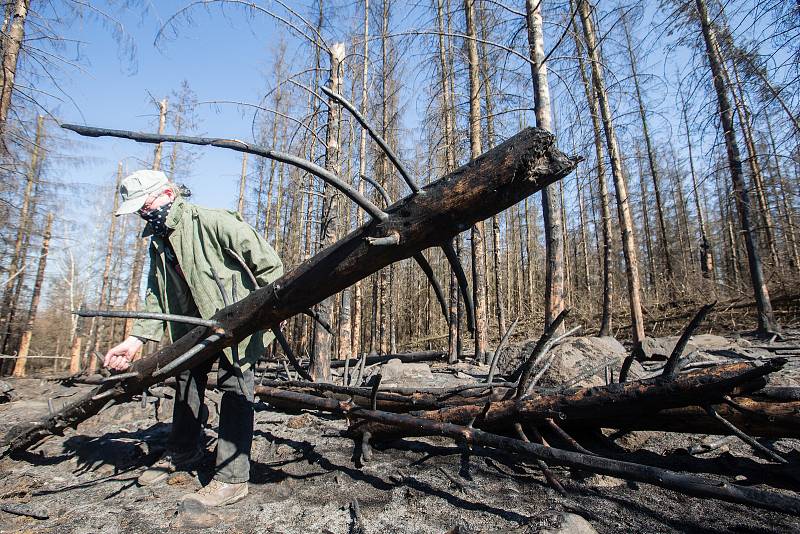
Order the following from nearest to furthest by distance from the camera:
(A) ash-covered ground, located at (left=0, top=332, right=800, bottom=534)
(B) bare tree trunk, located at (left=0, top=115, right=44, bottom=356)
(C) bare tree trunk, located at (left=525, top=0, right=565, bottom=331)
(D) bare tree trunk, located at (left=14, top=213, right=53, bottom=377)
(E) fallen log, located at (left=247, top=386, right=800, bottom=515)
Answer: (E) fallen log, located at (left=247, top=386, right=800, bottom=515), (A) ash-covered ground, located at (left=0, top=332, right=800, bottom=534), (C) bare tree trunk, located at (left=525, top=0, right=565, bottom=331), (B) bare tree trunk, located at (left=0, top=115, right=44, bottom=356), (D) bare tree trunk, located at (left=14, top=213, right=53, bottom=377)

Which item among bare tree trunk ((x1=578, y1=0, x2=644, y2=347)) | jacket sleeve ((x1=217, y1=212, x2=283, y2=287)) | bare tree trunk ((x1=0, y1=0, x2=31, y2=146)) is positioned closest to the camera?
jacket sleeve ((x1=217, y1=212, x2=283, y2=287))

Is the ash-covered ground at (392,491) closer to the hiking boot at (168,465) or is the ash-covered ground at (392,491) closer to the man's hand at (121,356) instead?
the hiking boot at (168,465)

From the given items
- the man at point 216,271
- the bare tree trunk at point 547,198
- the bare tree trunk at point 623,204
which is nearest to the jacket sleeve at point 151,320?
the man at point 216,271

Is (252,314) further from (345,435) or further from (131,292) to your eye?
(131,292)

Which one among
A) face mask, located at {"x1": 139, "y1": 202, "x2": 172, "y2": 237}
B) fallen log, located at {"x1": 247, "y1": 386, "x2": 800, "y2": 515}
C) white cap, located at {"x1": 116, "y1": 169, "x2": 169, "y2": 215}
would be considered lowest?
fallen log, located at {"x1": 247, "y1": 386, "x2": 800, "y2": 515}

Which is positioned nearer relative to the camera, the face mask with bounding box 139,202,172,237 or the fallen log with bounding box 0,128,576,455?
the fallen log with bounding box 0,128,576,455

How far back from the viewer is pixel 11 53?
6.95 m

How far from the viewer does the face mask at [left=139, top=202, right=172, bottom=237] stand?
2600 millimetres

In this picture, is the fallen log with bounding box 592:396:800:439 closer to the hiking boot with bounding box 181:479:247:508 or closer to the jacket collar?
the hiking boot with bounding box 181:479:247:508

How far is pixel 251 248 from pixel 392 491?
1695 millimetres

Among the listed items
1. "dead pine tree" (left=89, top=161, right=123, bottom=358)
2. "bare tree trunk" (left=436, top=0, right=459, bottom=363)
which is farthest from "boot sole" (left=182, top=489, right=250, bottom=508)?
"dead pine tree" (left=89, top=161, right=123, bottom=358)

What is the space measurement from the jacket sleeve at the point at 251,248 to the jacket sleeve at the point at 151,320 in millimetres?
683

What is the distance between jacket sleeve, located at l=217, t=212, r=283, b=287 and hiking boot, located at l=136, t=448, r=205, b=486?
5.05 ft

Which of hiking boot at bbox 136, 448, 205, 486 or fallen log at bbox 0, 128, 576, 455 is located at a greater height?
fallen log at bbox 0, 128, 576, 455
